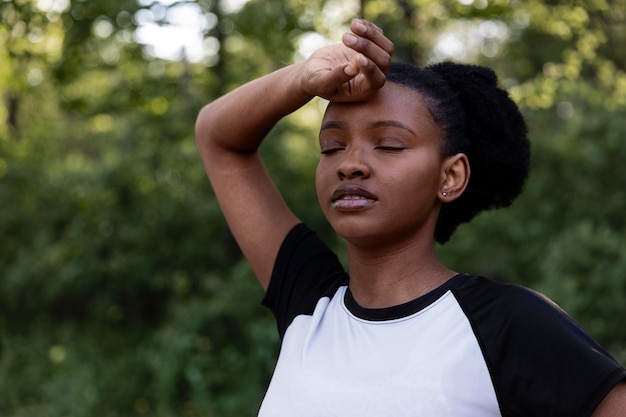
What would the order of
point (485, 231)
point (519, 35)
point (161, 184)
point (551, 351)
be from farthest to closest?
point (519, 35) < point (161, 184) < point (485, 231) < point (551, 351)

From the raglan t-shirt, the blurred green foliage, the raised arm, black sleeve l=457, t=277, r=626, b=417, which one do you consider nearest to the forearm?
the raised arm

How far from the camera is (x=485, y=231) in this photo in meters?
6.21

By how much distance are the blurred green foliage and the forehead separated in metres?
3.88

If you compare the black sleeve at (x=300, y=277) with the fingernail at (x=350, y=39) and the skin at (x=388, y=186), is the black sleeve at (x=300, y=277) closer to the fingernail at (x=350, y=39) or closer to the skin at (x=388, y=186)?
the skin at (x=388, y=186)

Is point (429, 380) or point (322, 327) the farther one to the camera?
point (322, 327)

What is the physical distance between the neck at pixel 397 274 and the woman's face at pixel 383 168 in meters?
0.04

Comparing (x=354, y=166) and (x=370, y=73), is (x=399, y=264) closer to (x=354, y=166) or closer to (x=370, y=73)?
(x=354, y=166)

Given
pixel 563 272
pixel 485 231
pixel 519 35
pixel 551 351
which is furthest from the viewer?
pixel 519 35

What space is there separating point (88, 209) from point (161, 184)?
66 centimetres

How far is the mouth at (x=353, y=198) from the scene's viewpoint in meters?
1.83

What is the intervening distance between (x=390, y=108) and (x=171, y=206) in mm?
5572

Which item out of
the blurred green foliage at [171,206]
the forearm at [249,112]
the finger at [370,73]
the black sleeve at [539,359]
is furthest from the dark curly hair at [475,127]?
the blurred green foliage at [171,206]

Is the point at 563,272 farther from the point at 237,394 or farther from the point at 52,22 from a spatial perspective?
the point at 52,22

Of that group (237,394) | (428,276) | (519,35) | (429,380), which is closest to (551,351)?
(429,380)
